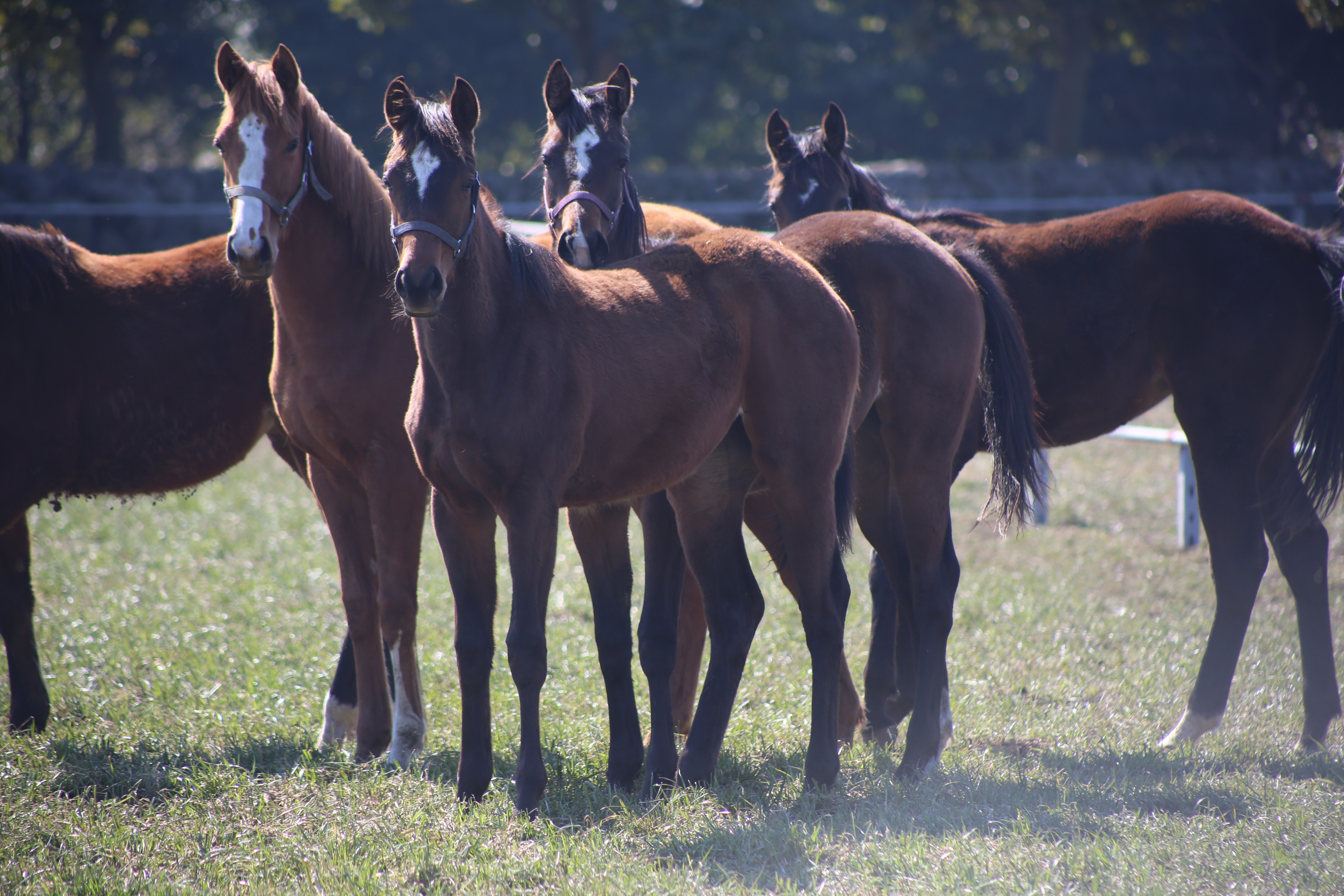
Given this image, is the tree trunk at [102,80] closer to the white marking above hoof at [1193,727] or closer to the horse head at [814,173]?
the horse head at [814,173]

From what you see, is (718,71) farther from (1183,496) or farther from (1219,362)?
(1219,362)

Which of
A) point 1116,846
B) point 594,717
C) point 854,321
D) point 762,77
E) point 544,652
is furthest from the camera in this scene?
point 762,77

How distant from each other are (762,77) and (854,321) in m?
19.3

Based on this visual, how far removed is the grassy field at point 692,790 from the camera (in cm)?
282

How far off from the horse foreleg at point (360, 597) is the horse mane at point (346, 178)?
34.9 inches

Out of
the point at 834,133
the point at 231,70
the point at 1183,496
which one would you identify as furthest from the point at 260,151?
the point at 1183,496

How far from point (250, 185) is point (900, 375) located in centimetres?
242

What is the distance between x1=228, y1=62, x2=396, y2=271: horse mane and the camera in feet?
11.9

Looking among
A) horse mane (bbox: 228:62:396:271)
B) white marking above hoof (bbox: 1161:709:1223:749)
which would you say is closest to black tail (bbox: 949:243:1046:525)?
white marking above hoof (bbox: 1161:709:1223:749)

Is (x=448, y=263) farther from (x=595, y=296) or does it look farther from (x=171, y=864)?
(x=171, y=864)

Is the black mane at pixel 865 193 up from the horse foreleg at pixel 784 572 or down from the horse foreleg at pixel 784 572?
up

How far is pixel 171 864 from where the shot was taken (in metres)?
2.99

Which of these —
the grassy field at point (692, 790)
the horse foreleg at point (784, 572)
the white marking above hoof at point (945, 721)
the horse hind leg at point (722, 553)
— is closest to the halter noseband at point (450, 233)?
the horse hind leg at point (722, 553)

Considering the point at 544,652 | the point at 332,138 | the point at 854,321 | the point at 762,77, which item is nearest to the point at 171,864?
the point at 544,652
